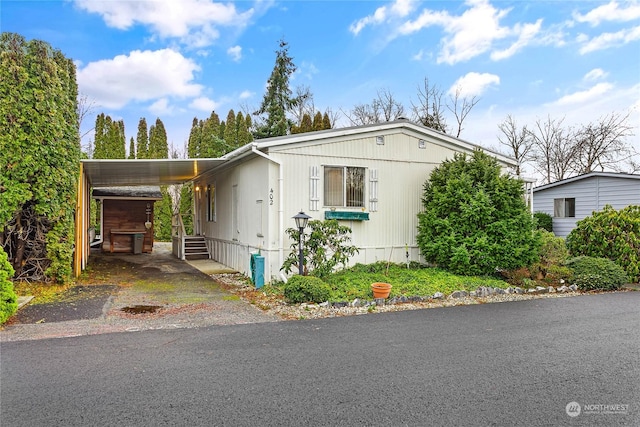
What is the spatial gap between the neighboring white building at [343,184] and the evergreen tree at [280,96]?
41.1 ft

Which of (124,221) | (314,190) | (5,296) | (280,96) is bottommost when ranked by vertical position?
(5,296)

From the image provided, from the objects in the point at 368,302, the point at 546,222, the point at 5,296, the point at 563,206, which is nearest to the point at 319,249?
the point at 368,302

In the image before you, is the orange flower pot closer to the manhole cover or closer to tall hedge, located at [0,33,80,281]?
the manhole cover

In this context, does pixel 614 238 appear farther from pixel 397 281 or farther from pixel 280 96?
pixel 280 96

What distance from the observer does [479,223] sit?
29.3 feet

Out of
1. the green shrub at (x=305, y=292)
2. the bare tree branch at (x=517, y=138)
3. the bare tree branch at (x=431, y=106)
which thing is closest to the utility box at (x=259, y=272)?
the green shrub at (x=305, y=292)

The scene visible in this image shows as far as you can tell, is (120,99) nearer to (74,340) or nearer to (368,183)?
→ (368,183)

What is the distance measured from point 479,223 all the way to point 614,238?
381cm

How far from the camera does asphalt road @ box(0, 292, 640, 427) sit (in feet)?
10.1

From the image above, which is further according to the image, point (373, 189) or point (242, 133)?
point (242, 133)

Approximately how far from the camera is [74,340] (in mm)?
4895

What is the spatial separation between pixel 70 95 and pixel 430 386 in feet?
31.4

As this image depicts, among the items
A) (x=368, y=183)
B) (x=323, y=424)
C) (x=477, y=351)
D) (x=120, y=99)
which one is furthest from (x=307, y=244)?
(x=120, y=99)

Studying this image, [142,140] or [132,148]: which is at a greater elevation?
[142,140]
